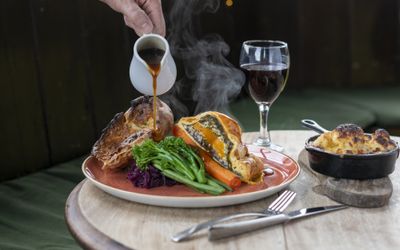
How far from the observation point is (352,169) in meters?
1.51

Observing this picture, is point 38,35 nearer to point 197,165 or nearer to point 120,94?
point 120,94

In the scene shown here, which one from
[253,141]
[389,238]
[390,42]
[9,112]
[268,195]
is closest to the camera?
[389,238]

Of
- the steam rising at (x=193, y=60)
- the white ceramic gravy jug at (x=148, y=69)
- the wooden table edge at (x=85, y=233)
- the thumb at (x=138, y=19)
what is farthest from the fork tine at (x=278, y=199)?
the steam rising at (x=193, y=60)

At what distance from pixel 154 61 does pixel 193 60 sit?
194cm

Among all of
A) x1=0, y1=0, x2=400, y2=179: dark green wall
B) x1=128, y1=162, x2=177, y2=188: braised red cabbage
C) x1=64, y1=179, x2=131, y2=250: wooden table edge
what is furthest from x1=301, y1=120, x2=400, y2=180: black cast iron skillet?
x1=0, y1=0, x2=400, y2=179: dark green wall

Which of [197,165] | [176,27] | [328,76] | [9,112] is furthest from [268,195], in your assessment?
[328,76]

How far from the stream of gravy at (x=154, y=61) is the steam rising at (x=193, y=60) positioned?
145cm

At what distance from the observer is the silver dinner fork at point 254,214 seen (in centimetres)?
127

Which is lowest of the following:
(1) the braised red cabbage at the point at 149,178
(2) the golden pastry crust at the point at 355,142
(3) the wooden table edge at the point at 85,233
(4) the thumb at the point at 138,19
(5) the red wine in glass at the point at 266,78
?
(3) the wooden table edge at the point at 85,233

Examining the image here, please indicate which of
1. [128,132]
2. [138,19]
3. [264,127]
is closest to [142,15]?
[138,19]

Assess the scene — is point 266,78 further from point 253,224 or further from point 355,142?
point 253,224

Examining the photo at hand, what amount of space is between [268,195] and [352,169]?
0.23 metres

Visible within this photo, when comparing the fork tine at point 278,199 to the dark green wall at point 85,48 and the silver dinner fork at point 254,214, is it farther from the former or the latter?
the dark green wall at point 85,48

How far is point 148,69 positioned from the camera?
1.72 meters
